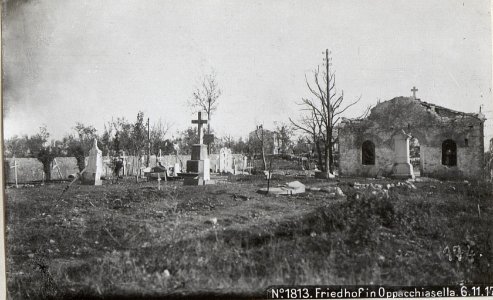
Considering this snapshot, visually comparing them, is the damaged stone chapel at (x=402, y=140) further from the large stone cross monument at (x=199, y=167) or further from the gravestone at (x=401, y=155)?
the large stone cross monument at (x=199, y=167)

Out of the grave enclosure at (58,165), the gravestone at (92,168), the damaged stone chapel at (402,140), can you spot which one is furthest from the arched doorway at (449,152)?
the gravestone at (92,168)

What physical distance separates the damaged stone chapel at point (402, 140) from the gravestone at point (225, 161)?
5243 mm

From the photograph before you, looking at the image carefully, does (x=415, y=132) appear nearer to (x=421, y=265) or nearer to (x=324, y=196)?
(x=324, y=196)

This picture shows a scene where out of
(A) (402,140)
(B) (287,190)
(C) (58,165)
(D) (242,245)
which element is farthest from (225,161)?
(D) (242,245)

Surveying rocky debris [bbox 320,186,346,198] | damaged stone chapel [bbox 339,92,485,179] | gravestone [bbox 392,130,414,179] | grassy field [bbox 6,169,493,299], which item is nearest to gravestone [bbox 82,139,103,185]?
grassy field [bbox 6,169,493,299]

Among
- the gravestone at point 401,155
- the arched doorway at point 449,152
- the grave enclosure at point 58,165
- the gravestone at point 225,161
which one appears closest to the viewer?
the grave enclosure at point 58,165

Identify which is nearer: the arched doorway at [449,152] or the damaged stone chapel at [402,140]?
the damaged stone chapel at [402,140]

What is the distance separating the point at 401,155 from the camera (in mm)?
9695

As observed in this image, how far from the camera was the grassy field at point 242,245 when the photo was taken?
4.29 metres

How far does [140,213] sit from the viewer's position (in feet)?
18.2

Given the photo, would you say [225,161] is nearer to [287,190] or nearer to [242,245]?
[287,190]

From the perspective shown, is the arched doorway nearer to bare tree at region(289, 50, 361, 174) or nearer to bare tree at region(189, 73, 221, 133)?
bare tree at region(289, 50, 361, 174)

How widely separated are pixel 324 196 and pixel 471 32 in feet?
11.9

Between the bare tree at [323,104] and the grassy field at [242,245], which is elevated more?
the bare tree at [323,104]
